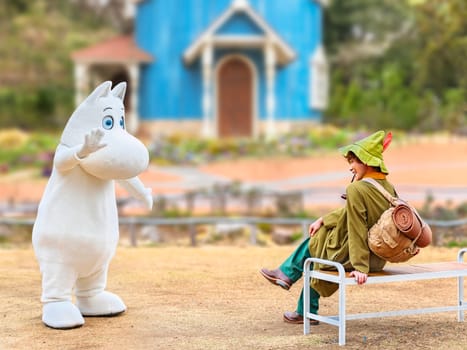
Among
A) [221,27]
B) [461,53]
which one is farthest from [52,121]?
[461,53]

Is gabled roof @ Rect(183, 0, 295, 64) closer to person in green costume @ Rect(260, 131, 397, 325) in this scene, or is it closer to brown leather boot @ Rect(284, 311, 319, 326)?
brown leather boot @ Rect(284, 311, 319, 326)

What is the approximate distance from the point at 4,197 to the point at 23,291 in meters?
13.5

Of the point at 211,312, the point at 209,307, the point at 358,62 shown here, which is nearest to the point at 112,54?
the point at 358,62

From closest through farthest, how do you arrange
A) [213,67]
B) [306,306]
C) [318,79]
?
[306,306], [213,67], [318,79]

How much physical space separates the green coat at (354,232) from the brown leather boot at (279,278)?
275 mm

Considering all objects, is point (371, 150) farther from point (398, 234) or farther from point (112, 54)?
point (112, 54)

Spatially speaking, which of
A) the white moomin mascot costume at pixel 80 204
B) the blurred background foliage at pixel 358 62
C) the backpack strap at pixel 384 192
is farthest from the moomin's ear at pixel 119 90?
the blurred background foliage at pixel 358 62

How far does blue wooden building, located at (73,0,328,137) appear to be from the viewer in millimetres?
31281

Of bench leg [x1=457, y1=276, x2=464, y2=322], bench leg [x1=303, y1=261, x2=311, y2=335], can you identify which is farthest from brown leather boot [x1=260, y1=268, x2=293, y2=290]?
bench leg [x1=457, y1=276, x2=464, y2=322]

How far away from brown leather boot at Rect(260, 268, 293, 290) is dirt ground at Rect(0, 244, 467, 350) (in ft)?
1.26

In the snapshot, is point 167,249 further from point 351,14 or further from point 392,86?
point 351,14

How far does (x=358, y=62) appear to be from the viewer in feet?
135

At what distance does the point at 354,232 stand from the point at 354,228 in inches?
1.2

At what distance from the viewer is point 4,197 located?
22406 mm
